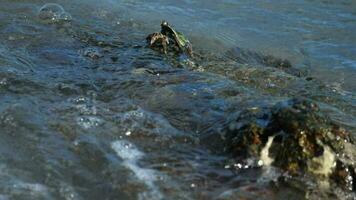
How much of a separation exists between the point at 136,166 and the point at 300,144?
147 centimetres

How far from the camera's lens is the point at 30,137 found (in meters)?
5.39

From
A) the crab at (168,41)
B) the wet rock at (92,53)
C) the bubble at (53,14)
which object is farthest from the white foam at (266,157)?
the bubble at (53,14)

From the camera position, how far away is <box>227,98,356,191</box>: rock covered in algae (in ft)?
16.0

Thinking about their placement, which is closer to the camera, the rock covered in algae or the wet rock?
the rock covered in algae

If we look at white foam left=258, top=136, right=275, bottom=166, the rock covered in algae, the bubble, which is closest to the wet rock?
the bubble

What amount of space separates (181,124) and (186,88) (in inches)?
36.1

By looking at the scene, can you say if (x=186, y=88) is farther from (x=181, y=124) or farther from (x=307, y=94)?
(x=307, y=94)

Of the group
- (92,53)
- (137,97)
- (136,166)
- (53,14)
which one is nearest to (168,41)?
(92,53)

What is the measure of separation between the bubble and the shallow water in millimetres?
48

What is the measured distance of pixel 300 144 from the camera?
4902 millimetres

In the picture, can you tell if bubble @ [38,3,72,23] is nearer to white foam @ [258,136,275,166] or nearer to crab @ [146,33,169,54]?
crab @ [146,33,169,54]

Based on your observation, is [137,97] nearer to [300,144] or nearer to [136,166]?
[136,166]

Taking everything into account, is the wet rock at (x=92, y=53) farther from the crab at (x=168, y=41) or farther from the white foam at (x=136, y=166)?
the white foam at (x=136, y=166)

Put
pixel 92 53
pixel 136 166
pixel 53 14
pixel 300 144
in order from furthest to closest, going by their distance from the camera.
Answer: pixel 53 14, pixel 92 53, pixel 136 166, pixel 300 144
